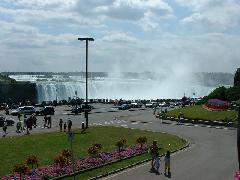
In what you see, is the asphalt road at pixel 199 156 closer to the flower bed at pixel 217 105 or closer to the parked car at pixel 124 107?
the flower bed at pixel 217 105

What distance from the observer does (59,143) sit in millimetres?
33562

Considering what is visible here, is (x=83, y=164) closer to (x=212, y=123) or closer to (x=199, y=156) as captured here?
(x=199, y=156)

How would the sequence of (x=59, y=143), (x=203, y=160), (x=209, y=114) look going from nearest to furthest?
(x=203, y=160)
(x=59, y=143)
(x=209, y=114)

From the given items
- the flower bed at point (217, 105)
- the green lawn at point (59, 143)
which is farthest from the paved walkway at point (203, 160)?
the flower bed at point (217, 105)

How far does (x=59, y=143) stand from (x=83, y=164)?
743 centimetres

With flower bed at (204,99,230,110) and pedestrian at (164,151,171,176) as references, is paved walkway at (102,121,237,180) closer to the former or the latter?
pedestrian at (164,151,171,176)

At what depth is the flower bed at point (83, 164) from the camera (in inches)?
922

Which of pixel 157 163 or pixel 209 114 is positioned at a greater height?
pixel 209 114

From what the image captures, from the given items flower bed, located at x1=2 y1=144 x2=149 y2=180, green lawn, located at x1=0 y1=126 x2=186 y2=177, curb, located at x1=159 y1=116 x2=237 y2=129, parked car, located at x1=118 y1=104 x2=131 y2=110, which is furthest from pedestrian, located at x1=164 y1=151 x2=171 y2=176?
parked car, located at x1=118 y1=104 x2=131 y2=110

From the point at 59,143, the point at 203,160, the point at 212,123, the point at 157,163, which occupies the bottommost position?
the point at 203,160

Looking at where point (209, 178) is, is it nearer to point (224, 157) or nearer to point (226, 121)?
point (224, 157)

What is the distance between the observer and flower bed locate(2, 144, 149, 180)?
23.4 meters

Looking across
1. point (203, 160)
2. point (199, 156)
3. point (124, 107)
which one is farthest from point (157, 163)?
point (124, 107)

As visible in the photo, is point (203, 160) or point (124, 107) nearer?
point (203, 160)
